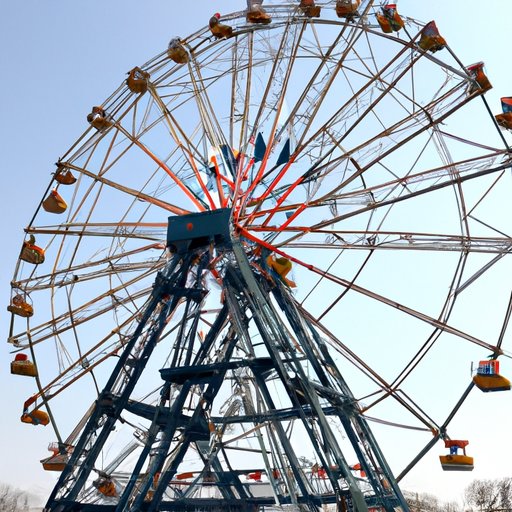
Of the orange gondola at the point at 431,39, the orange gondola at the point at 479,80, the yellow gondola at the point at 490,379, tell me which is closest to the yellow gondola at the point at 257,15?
the orange gondola at the point at 431,39

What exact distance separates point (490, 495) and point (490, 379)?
47.6 metres

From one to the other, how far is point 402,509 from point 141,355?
6877 mm

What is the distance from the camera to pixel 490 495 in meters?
57.5

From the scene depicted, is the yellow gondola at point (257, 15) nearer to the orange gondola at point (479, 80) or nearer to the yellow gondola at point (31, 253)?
the orange gondola at point (479, 80)

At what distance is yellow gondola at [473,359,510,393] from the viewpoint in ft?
49.8

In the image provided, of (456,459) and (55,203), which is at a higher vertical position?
(55,203)

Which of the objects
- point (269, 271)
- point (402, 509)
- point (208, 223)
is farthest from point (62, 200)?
point (402, 509)

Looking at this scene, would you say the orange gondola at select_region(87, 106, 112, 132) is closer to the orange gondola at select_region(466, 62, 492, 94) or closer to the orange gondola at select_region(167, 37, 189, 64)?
the orange gondola at select_region(167, 37, 189, 64)

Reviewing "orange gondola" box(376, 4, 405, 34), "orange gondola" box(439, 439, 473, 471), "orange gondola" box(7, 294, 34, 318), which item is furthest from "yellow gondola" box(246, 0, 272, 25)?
"orange gondola" box(439, 439, 473, 471)

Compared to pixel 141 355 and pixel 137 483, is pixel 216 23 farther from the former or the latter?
pixel 137 483

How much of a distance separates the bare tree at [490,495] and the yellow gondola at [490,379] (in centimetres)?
3569

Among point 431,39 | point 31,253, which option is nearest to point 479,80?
point 431,39

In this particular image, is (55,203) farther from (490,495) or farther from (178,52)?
(490,495)

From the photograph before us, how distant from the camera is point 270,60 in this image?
19.5 metres
